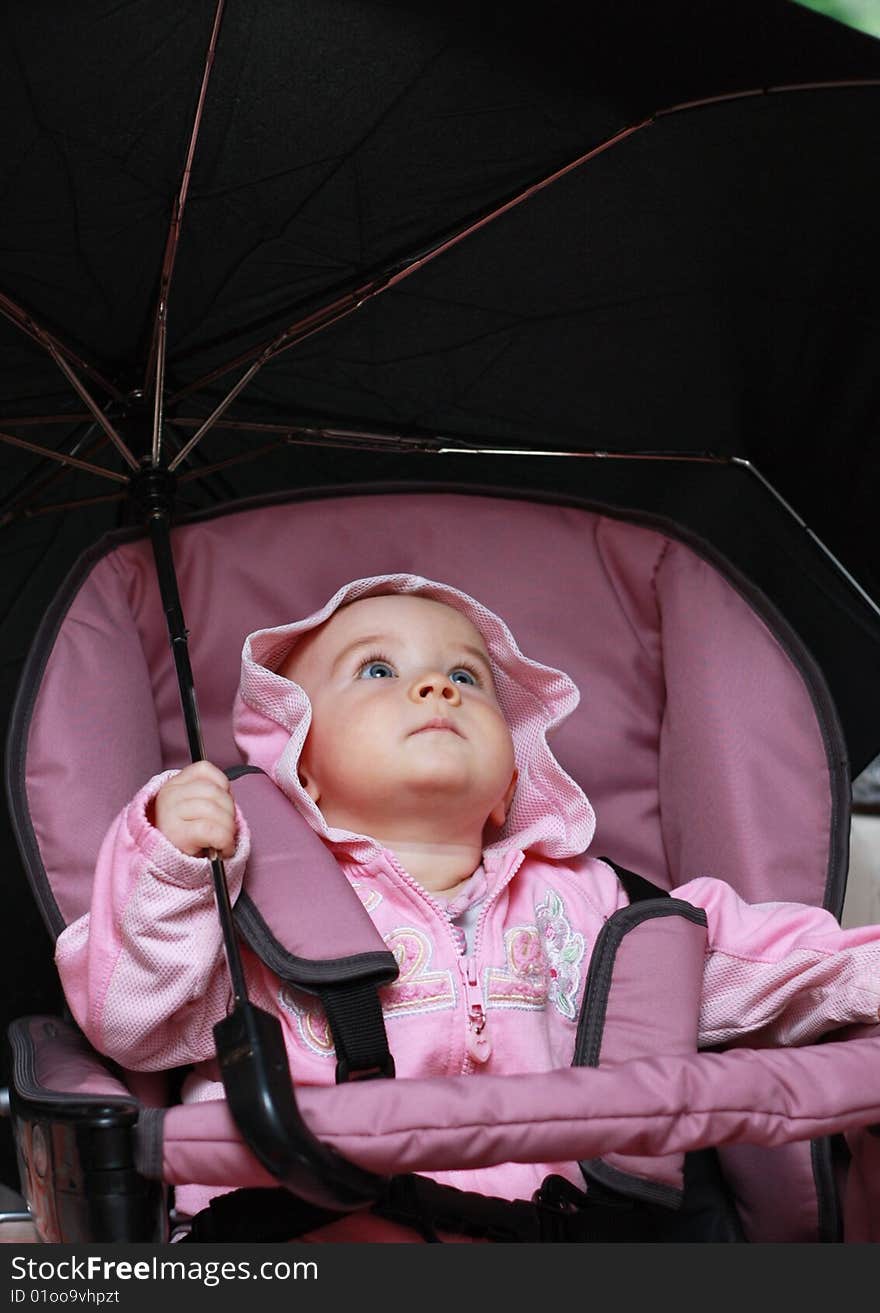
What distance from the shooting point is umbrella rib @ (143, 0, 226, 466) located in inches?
52.5

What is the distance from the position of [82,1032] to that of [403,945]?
0.33m

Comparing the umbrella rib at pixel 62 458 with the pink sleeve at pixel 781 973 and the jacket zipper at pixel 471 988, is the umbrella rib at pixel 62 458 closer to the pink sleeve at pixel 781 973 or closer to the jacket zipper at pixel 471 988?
the jacket zipper at pixel 471 988

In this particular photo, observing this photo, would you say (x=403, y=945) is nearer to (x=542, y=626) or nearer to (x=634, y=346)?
(x=542, y=626)

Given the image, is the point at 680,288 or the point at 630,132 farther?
the point at 680,288

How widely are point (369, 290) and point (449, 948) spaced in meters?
0.72

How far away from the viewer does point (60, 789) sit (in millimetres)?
1558

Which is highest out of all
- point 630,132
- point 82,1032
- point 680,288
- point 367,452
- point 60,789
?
point 630,132

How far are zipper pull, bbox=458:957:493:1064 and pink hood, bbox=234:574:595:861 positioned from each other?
181 mm

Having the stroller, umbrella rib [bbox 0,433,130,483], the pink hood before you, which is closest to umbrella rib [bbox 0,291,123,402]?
umbrella rib [bbox 0,433,130,483]

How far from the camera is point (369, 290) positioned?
63.2 inches

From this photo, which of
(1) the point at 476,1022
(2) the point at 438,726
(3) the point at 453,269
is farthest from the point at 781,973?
(3) the point at 453,269

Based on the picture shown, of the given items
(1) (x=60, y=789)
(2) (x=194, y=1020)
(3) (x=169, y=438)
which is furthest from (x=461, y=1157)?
(3) (x=169, y=438)

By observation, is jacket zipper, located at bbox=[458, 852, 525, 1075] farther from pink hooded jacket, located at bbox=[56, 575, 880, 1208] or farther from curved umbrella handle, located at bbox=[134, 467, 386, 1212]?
curved umbrella handle, located at bbox=[134, 467, 386, 1212]

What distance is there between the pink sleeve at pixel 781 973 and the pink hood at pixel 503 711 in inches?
7.9
